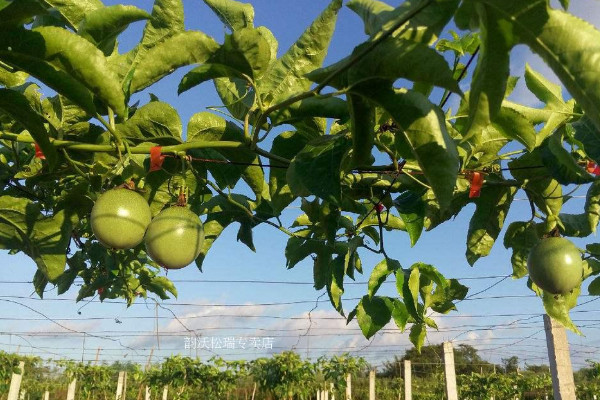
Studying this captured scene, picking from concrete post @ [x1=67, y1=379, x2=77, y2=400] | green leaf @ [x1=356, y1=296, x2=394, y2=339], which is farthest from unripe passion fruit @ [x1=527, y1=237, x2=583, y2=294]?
concrete post @ [x1=67, y1=379, x2=77, y2=400]

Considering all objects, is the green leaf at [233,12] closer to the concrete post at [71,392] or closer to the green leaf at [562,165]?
the green leaf at [562,165]

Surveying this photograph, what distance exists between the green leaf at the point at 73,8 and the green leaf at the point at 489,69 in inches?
43.8

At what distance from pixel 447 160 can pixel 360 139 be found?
0.29 m

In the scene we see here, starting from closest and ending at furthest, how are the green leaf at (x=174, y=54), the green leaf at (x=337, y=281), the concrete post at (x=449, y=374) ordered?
the green leaf at (x=174, y=54), the green leaf at (x=337, y=281), the concrete post at (x=449, y=374)

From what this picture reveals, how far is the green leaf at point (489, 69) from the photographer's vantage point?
2.55 ft

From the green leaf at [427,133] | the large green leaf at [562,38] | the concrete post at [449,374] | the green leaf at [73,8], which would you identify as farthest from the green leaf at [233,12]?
the concrete post at [449,374]

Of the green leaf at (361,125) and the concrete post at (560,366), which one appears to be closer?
the green leaf at (361,125)

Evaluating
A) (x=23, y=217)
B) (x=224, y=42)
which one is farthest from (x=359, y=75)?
(x=23, y=217)

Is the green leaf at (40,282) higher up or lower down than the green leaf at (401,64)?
higher up

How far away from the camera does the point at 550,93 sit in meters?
1.74

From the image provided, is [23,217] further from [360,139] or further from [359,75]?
[359,75]

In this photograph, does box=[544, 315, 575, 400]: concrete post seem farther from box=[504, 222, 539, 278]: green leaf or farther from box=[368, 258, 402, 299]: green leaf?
box=[368, 258, 402, 299]: green leaf

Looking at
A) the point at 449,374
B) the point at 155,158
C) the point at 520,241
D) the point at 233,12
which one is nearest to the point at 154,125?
the point at 155,158

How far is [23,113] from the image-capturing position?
1.33 meters
